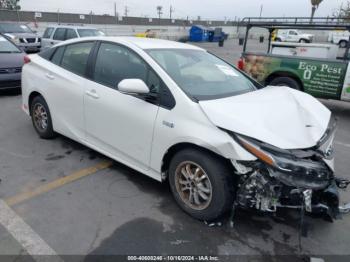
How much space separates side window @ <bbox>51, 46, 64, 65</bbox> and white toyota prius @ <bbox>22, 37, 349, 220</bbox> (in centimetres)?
8

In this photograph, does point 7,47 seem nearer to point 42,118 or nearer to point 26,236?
point 42,118

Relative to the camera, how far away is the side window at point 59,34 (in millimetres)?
13625

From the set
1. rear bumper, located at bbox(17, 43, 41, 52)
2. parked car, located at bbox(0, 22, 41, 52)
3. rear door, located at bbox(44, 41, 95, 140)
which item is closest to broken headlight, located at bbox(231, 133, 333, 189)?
rear door, located at bbox(44, 41, 95, 140)

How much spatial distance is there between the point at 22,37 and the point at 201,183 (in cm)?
1587

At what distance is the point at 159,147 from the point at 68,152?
1.93 m

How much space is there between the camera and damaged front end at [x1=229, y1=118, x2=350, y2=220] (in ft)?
7.89

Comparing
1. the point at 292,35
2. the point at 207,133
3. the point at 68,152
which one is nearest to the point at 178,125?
the point at 207,133

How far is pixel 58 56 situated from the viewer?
4398 millimetres

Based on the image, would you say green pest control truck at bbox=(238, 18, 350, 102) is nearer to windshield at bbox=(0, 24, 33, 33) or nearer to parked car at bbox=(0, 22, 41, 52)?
parked car at bbox=(0, 22, 41, 52)

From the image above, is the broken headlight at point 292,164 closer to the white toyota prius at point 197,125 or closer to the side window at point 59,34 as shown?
the white toyota prius at point 197,125

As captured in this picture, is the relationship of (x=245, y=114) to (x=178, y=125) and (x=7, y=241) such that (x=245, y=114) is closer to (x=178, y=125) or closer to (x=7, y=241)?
(x=178, y=125)

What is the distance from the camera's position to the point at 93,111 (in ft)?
12.0

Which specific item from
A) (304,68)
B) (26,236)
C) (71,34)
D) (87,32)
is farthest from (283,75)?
(71,34)

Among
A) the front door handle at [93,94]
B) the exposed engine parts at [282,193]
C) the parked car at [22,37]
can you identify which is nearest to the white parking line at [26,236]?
the front door handle at [93,94]
